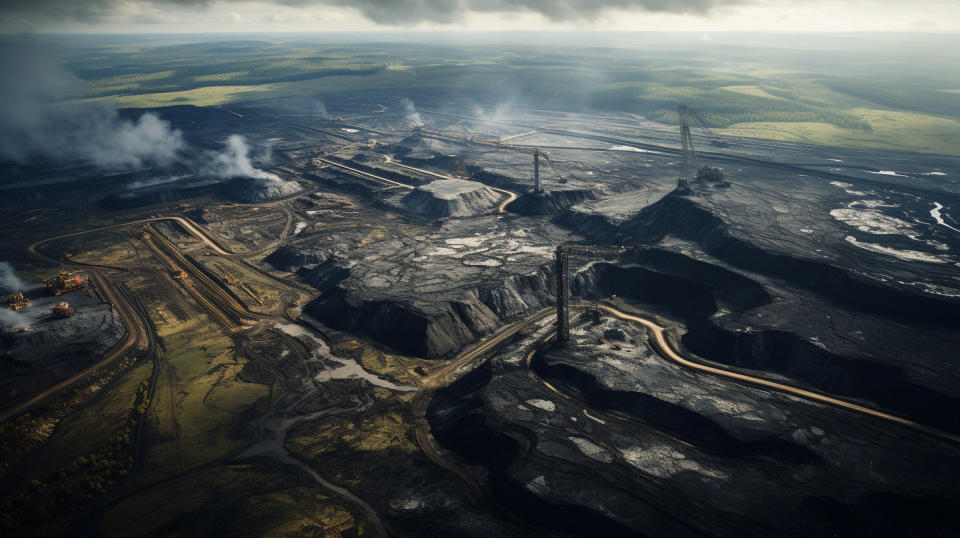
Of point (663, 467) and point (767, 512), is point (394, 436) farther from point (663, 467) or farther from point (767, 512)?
point (767, 512)

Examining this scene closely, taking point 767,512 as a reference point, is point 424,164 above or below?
above

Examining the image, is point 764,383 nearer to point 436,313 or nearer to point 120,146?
point 436,313

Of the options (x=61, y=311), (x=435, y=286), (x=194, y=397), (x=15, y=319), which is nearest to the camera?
(x=194, y=397)

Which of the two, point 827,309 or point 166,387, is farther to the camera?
point 827,309

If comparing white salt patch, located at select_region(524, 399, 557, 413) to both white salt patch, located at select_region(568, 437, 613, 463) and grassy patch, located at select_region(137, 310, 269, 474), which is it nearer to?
white salt patch, located at select_region(568, 437, 613, 463)

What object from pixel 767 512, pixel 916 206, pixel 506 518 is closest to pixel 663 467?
pixel 767 512

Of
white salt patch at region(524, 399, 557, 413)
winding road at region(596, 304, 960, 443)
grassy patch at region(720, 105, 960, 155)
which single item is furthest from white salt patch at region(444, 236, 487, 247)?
grassy patch at region(720, 105, 960, 155)

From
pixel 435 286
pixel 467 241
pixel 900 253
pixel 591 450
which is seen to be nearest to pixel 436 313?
pixel 435 286
